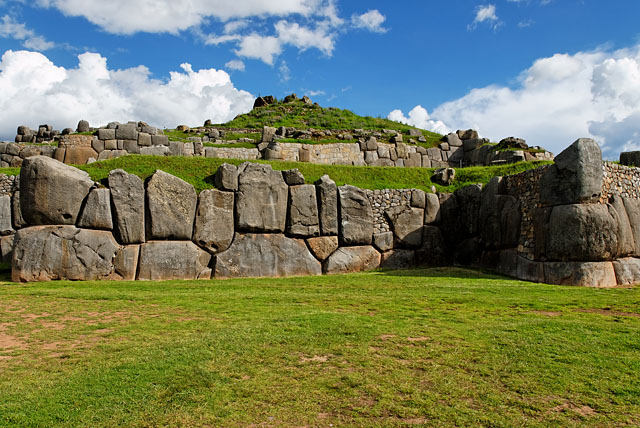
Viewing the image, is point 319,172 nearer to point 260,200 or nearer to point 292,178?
point 292,178

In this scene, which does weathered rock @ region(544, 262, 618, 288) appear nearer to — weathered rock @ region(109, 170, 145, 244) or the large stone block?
the large stone block

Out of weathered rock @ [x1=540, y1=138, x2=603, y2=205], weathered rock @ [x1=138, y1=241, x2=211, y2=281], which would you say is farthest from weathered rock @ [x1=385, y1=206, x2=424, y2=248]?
weathered rock @ [x1=138, y1=241, x2=211, y2=281]

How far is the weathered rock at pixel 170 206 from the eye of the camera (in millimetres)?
16703

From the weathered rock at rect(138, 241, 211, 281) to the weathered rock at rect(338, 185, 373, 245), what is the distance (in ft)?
19.0

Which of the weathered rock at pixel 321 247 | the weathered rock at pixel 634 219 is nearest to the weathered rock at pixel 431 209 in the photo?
the weathered rock at pixel 321 247

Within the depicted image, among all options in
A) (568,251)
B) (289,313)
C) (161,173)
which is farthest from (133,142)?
(568,251)

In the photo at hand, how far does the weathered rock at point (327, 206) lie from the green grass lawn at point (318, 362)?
7082mm

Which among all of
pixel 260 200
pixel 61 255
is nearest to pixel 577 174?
pixel 260 200

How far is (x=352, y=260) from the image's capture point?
62.7ft

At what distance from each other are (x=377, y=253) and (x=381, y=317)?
10.0 metres

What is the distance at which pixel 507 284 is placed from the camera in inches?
600

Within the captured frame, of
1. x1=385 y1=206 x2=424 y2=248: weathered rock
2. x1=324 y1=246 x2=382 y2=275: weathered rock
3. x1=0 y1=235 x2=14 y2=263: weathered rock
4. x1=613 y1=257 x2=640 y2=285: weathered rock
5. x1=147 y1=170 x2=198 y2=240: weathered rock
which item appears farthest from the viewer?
x1=385 y1=206 x2=424 y2=248: weathered rock

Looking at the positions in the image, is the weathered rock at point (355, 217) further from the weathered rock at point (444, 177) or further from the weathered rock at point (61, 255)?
the weathered rock at point (61, 255)

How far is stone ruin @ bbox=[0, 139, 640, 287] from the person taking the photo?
15539 millimetres
